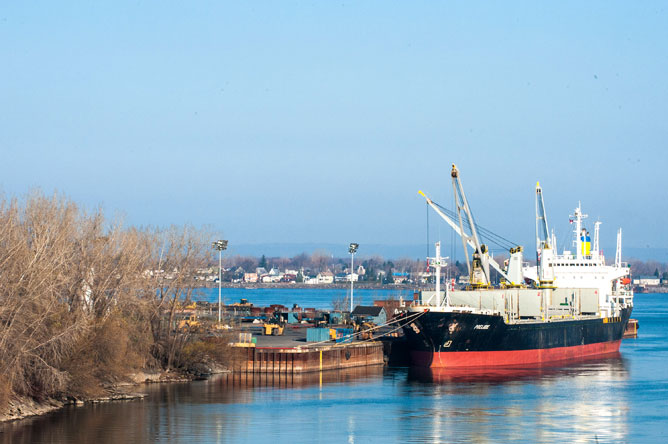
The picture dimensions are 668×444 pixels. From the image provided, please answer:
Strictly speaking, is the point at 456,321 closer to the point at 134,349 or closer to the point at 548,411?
the point at 548,411

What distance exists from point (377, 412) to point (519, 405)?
7173 millimetres

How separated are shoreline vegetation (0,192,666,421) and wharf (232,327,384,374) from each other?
4.13 feet

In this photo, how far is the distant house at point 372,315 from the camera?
8381 cm

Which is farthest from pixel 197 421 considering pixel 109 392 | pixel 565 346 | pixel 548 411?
pixel 565 346

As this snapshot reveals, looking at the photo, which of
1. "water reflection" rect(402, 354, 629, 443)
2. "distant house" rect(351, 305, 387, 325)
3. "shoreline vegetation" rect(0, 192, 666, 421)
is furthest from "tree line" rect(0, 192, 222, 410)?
"distant house" rect(351, 305, 387, 325)

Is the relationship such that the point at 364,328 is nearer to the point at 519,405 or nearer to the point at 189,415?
the point at 519,405

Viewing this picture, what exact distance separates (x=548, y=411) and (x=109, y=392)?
64.2 feet

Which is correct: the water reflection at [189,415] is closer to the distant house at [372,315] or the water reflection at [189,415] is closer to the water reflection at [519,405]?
the water reflection at [519,405]

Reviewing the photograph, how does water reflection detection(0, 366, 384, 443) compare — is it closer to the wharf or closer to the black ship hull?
the wharf

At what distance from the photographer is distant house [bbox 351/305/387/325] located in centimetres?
8381

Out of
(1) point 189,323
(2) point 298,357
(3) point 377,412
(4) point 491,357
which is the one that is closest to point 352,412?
(3) point 377,412

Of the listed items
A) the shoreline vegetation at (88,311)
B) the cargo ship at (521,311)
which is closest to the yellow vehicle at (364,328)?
the cargo ship at (521,311)

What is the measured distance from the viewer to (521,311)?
234ft

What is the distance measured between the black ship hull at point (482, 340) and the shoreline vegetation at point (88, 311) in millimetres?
12849
